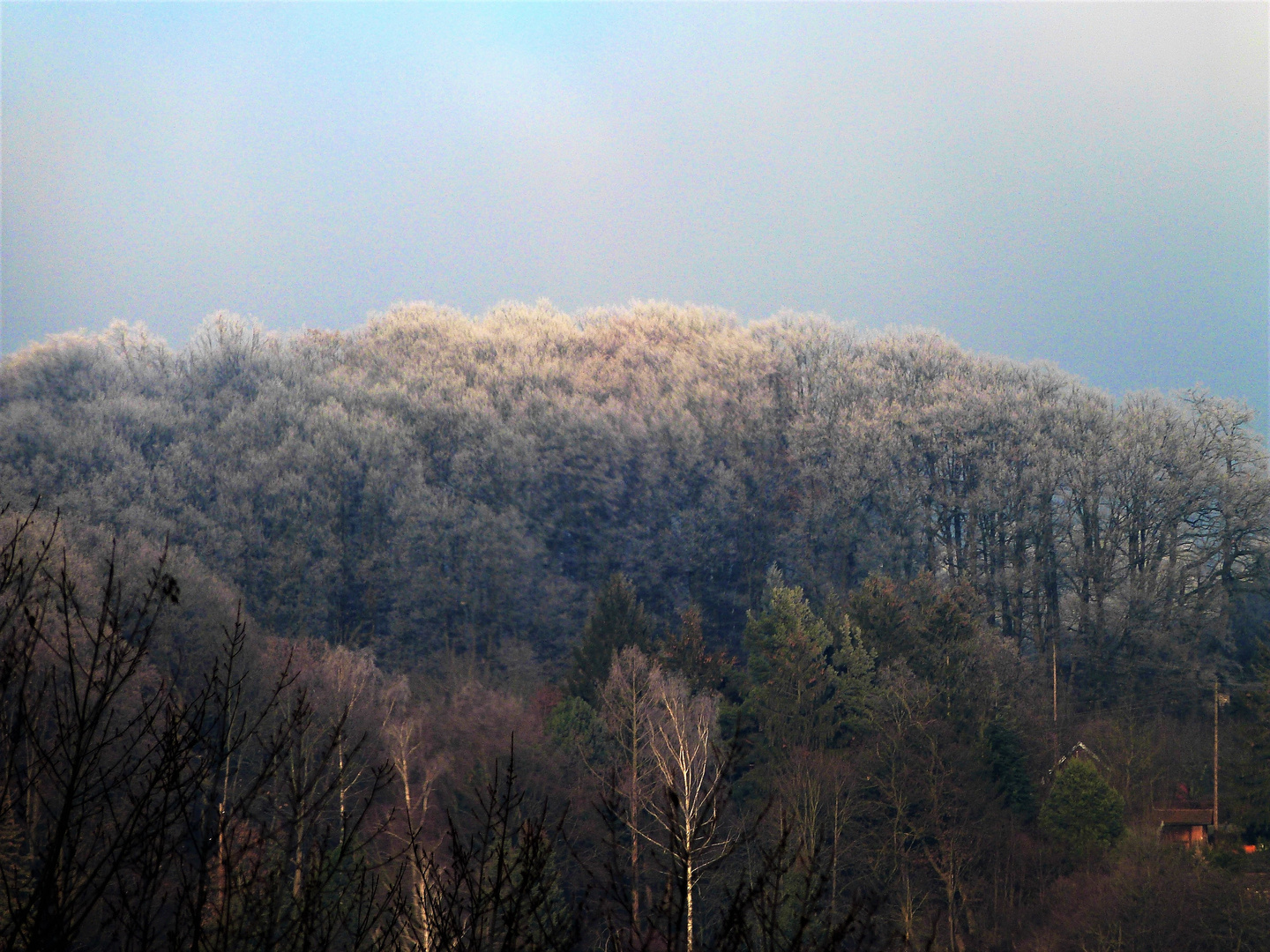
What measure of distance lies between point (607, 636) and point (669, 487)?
40.1 ft

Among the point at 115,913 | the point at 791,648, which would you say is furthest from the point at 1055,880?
the point at 115,913

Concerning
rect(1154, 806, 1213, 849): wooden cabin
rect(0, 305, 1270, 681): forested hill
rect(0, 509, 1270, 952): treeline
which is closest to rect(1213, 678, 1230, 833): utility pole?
rect(1154, 806, 1213, 849): wooden cabin

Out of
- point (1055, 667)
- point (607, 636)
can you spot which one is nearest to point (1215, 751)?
point (1055, 667)

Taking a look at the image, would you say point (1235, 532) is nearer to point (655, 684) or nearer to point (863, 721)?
point (863, 721)

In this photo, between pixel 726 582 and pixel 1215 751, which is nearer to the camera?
pixel 1215 751

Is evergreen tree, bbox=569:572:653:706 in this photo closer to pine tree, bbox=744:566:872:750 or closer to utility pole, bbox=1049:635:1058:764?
pine tree, bbox=744:566:872:750

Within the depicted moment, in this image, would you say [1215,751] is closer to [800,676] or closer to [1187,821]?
[1187,821]

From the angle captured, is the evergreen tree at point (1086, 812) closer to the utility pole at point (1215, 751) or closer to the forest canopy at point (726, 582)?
the forest canopy at point (726, 582)

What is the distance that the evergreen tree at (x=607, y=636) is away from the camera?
33.4 metres

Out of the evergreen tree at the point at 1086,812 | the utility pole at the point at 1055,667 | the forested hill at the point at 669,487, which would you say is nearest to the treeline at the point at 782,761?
the evergreen tree at the point at 1086,812

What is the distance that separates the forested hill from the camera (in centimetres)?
4097

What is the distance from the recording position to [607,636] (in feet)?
114

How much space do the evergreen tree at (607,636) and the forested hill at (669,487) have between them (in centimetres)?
673

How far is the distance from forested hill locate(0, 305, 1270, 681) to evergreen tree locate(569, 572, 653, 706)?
673 centimetres
